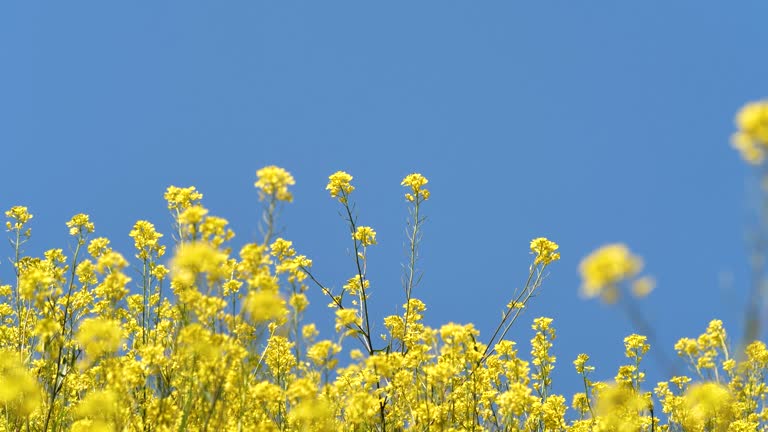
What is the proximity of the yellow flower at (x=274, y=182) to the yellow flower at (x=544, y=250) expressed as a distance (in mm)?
3250

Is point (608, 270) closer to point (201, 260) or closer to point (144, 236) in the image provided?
point (201, 260)

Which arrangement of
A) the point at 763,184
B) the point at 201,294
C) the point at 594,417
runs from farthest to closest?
the point at 594,417 → the point at 201,294 → the point at 763,184

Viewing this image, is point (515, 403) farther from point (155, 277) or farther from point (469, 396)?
point (155, 277)

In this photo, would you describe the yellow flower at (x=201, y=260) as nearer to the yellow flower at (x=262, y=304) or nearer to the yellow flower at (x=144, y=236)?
the yellow flower at (x=262, y=304)

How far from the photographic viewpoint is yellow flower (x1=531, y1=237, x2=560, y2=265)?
5801 millimetres

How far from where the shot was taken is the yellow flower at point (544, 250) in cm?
580

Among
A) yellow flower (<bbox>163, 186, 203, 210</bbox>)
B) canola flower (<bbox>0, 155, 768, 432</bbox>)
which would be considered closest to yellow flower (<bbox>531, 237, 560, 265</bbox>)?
canola flower (<bbox>0, 155, 768, 432</bbox>)

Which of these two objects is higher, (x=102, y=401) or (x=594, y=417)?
(x=594, y=417)

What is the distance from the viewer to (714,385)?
156 inches

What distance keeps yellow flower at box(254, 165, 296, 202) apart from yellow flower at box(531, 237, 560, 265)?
325 centimetres

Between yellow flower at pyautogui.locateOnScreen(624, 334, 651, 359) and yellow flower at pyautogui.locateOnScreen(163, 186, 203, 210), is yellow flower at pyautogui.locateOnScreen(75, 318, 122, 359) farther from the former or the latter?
yellow flower at pyautogui.locateOnScreen(624, 334, 651, 359)

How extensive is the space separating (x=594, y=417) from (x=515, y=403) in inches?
70.8

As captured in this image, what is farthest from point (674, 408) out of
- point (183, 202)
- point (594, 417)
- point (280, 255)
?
point (183, 202)

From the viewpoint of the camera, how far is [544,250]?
5820 mm
